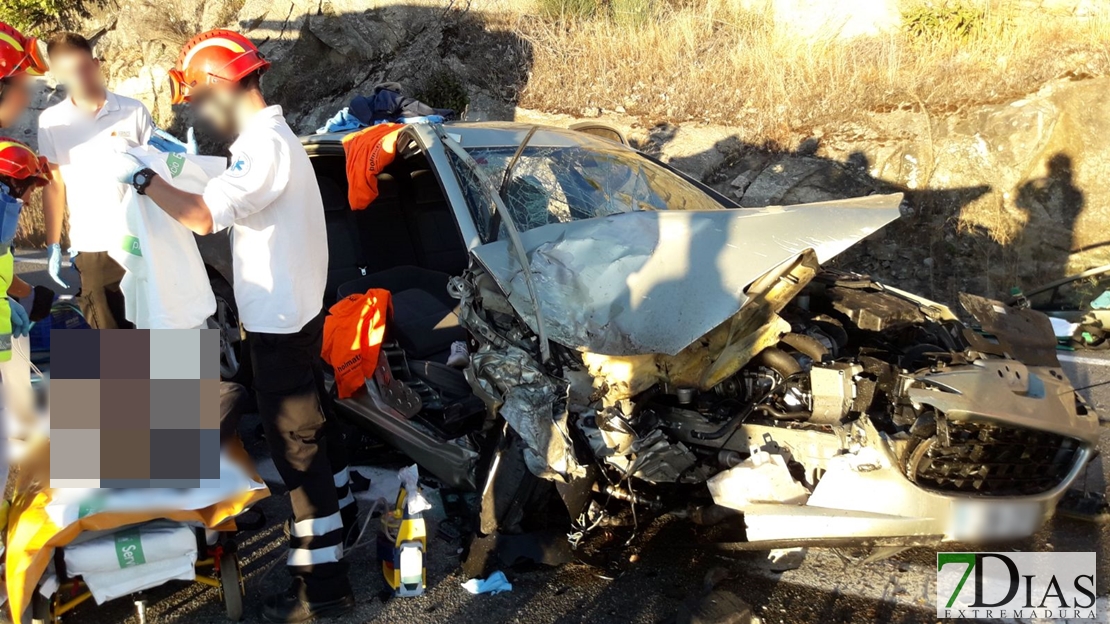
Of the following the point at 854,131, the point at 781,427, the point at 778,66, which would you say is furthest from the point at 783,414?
the point at 778,66

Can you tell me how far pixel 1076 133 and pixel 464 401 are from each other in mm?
6872

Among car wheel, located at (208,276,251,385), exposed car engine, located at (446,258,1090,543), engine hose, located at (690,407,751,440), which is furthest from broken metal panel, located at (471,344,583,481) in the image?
car wheel, located at (208,276,251,385)

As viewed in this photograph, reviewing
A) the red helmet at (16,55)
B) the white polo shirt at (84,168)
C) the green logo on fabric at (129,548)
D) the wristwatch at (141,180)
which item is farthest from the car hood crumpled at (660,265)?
the white polo shirt at (84,168)

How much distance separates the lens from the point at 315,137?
4.64 meters

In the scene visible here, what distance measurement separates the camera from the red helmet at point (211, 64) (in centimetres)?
264

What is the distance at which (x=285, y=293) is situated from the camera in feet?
9.23

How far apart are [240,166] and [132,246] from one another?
908 millimetres

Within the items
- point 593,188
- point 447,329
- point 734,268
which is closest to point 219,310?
point 447,329

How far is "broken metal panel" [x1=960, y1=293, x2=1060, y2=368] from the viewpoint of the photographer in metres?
2.93

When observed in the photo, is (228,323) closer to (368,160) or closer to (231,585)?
(368,160)

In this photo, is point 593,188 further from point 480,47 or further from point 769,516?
point 480,47

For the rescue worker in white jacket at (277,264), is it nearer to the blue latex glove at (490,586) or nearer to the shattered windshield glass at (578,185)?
the blue latex glove at (490,586)

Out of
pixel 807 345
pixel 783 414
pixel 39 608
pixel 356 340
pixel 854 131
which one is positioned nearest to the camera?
pixel 39 608

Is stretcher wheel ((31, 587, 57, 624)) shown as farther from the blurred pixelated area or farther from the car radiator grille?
the car radiator grille
